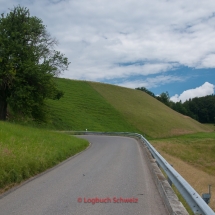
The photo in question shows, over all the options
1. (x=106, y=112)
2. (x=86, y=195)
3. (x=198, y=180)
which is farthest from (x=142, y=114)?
(x=86, y=195)

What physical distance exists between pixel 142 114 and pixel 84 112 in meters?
16.1

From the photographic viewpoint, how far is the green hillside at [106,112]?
5306 cm

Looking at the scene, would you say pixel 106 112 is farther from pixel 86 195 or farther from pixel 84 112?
pixel 86 195

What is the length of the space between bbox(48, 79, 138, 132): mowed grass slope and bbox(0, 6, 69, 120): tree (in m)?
15.1

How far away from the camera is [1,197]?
7375mm

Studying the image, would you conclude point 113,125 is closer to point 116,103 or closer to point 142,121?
point 142,121

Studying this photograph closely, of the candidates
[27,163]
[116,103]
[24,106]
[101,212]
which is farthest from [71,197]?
[116,103]

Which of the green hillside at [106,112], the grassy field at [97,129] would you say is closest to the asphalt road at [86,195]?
the grassy field at [97,129]

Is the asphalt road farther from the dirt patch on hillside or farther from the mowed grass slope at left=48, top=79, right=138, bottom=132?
the mowed grass slope at left=48, top=79, right=138, bottom=132

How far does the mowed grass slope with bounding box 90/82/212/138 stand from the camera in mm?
59812

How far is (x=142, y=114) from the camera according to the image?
70.0m

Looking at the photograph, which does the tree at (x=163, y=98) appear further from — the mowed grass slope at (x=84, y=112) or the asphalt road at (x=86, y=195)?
the asphalt road at (x=86, y=195)

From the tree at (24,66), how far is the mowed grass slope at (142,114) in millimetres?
31108

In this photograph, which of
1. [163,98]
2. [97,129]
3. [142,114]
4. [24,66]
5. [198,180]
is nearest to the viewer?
[198,180]
